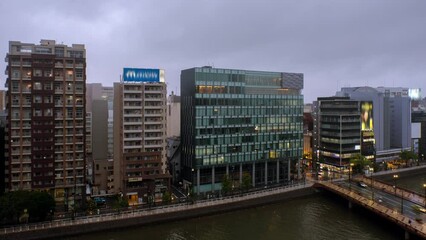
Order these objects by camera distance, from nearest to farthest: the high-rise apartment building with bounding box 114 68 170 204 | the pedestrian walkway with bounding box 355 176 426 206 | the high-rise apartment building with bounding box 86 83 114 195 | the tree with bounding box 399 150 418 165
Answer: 1. the pedestrian walkway with bounding box 355 176 426 206
2. the high-rise apartment building with bounding box 114 68 170 204
3. the high-rise apartment building with bounding box 86 83 114 195
4. the tree with bounding box 399 150 418 165

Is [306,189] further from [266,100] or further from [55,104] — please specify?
[55,104]

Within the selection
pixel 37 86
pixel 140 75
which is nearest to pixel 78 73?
pixel 37 86

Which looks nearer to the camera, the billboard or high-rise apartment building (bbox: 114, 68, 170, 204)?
high-rise apartment building (bbox: 114, 68, 170, 204)

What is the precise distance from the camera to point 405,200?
65.2m

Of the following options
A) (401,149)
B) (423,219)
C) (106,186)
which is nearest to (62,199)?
(106,186)

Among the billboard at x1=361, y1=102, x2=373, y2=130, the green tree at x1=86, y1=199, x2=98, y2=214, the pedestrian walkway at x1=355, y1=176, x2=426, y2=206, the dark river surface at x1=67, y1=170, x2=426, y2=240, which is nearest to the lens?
the dark river surface at x1=67, y1=170, x2=426, y2=240

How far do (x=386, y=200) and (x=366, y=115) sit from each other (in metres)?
43.4

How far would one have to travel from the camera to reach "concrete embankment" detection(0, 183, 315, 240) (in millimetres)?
50469

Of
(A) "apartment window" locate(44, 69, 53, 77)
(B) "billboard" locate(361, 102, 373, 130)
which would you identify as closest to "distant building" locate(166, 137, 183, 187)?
(A) "apartment window" locate(44, 69, 53, 77)

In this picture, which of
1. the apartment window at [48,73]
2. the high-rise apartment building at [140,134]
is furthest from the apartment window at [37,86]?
the high-rise apartment building at [140,134]

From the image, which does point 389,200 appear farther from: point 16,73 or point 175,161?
point 16,73

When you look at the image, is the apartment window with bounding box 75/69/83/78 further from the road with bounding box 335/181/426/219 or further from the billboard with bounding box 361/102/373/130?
the billboard with bounding box 361/102/373/130

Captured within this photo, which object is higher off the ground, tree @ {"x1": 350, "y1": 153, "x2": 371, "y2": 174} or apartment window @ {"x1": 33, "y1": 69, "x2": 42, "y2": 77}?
apartment window @ {"x1": 33, "y1": 69, "x2": 42, "y2": 77}

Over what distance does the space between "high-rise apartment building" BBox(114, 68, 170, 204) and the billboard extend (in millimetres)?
61187
